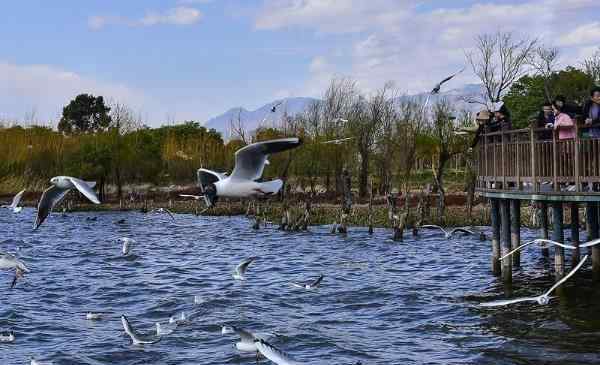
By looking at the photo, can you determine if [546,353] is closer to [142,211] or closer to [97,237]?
[97,237]

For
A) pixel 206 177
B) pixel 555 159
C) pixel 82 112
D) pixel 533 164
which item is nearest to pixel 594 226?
pixel 533 164

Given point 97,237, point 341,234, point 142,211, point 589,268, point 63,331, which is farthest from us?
point 142,211

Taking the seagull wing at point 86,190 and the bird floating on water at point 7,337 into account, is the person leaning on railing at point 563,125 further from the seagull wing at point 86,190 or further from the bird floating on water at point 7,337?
the bird floating on water at point 7,337

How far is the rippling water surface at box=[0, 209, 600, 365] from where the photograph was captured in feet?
48.5

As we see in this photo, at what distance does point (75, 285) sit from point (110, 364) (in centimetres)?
1037

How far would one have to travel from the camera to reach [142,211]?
2196 inches

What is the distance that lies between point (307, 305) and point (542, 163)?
6399 millimetres

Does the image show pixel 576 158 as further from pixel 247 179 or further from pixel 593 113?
pixel 247 179

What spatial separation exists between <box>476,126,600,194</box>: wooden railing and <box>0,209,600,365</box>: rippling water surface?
2.61 meters

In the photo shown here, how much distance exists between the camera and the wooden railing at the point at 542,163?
15.6m

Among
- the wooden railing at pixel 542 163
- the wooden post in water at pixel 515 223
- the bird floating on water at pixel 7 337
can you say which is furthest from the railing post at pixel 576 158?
the bird floating on water at pixel 7 337

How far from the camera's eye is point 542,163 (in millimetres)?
16797

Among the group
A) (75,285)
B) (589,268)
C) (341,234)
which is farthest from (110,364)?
(341,234)

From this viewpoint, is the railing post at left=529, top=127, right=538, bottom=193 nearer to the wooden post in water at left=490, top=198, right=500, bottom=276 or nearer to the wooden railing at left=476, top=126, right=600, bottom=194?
the wooden railing at left=476, top=126, right=600, bottom=194
